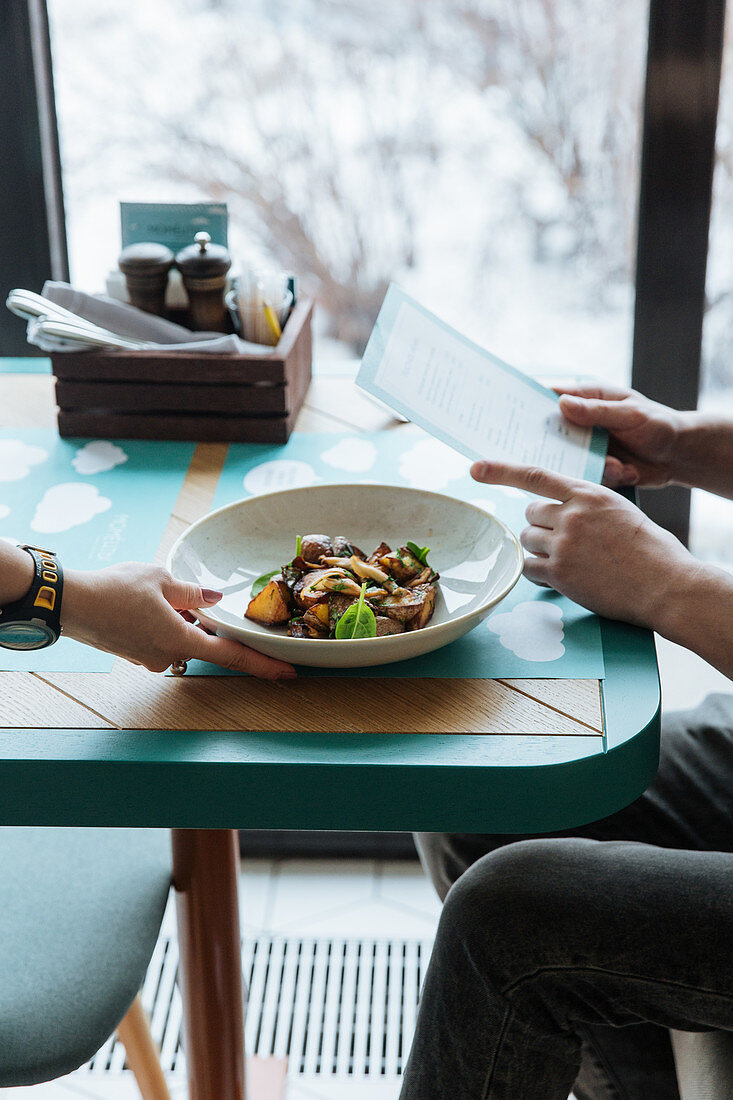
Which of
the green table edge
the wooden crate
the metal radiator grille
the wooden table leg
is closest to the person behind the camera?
the green table edge

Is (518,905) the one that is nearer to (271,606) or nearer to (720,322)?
(271,606)

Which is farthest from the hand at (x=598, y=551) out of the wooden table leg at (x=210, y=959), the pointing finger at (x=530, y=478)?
the wooden table leg at (x=210, y=959)

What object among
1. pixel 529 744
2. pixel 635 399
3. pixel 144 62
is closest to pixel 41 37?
pixel 144 62

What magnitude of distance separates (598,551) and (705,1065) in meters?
0.45

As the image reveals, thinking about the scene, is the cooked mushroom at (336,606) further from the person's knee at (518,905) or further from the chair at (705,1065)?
the chair at (705,1065)

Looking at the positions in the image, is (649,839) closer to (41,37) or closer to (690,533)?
(690,533)

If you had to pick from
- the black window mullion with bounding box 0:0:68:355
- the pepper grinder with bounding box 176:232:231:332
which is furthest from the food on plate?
the black window mullion with bounding box 0:0:68:355

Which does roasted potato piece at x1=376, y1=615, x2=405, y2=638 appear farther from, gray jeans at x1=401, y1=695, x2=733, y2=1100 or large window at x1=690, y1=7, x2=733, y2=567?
large window at x1=690, y1=7, x2=733, y2=567

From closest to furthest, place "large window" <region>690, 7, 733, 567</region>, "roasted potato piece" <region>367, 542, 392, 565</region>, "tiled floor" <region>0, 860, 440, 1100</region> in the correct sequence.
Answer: "roasted potato piece" <region>367, 542, 392, 565</region> → "large window" <region>690, 7, 733, 567</region> → "tiled floor" <region>0, 860, 440, 1100</region>

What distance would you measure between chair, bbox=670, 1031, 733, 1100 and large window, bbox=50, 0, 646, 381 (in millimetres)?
939

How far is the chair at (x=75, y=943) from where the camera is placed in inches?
39.8

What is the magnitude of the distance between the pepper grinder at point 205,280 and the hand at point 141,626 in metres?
0.60

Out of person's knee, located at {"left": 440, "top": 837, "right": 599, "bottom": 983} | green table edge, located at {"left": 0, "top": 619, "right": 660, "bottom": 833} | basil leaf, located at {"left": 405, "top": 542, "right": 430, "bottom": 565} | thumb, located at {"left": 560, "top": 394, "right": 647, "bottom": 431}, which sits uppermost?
thumb, located at {"left": 560, "top": 394, "right": 647, "bottom": 431}

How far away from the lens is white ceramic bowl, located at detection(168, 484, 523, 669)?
2.90 ft
